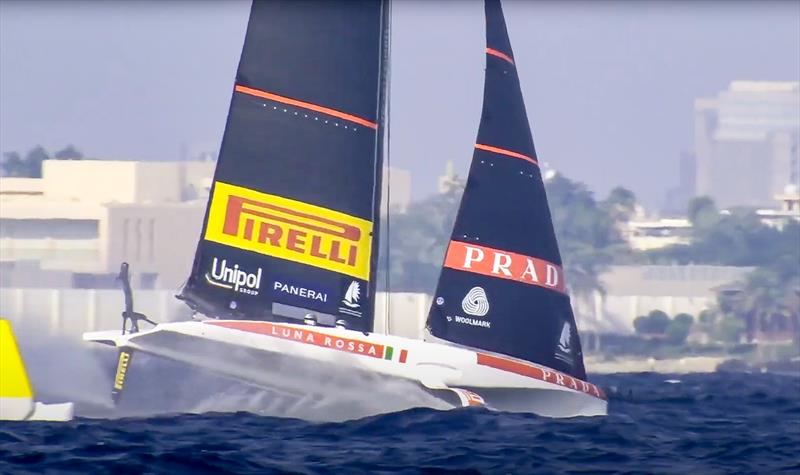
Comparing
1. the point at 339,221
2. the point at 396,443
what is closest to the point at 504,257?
the point at 339,221

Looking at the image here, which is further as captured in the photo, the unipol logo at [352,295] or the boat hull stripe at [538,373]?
the unipol logo at [352,295]

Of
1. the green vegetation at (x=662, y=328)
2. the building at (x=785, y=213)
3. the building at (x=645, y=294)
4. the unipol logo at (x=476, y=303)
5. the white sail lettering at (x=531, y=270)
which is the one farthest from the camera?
the building at (x=785, y=213)

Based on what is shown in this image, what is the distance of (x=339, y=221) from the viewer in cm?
1962

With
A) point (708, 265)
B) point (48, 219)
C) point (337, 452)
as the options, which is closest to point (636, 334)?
point (708, 265)

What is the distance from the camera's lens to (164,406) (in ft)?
61.6

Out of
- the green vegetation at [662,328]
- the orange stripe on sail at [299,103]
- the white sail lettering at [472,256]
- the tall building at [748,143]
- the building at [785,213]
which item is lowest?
the green vegetation at [662,328]

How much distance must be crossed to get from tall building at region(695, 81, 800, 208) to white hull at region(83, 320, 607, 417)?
99.0 m

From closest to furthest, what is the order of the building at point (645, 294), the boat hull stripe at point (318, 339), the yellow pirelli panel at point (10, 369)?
the yellow pirelli panel at point (10, 369) → the boat hull stripe at point (318, 339) → the building at point (645, 294)

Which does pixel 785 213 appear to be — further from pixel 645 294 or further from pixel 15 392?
pixel 15 392

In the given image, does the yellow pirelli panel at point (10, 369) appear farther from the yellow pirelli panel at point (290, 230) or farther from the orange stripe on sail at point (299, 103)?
the orange stripe on sail at point (299, 103)

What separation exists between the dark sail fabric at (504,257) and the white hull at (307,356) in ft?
3.19

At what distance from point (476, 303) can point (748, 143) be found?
121 m

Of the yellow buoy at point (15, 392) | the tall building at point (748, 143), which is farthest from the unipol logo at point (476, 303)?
the tall building at point (748, 143)

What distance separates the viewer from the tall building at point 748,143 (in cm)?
12775
